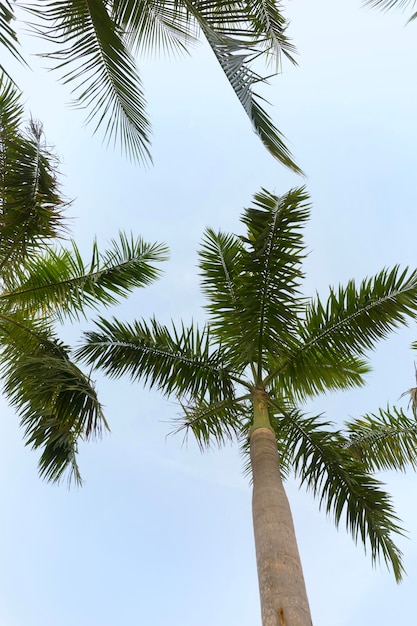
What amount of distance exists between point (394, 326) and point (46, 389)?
4.33 metres

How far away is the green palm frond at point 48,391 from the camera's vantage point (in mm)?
7281

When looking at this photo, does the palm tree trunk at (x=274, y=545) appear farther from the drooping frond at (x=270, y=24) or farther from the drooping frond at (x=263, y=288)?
the drooping frond at (x=270, y=24)

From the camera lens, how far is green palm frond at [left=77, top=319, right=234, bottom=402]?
836cm

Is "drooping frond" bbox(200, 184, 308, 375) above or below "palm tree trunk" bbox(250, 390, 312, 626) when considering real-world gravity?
above

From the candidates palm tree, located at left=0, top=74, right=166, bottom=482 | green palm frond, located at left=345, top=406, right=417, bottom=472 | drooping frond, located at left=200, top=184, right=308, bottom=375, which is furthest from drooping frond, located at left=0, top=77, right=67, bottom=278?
green palm frond, located at left=345, top=406, right=417, bottom=472

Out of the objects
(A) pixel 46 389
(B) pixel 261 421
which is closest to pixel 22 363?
(A) pixel 46 389

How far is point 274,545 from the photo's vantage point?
19.5 feet

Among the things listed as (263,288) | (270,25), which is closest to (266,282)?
(263,288)

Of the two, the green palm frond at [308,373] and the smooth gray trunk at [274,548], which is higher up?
the green palm frond at [308,373]

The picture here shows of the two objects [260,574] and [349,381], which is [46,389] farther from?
[349,381]

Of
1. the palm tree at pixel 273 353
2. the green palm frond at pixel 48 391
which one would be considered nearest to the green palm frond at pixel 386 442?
the palm tree at pixel 273 353

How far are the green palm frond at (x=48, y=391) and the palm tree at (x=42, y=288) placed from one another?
12mm

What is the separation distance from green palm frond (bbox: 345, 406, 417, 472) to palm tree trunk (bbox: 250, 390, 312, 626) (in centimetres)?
242

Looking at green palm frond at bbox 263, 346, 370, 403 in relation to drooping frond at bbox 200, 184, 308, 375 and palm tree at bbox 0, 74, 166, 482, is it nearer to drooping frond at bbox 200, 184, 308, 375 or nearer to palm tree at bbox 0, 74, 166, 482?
drooping frond at bbox 200, 184, 308, 375
